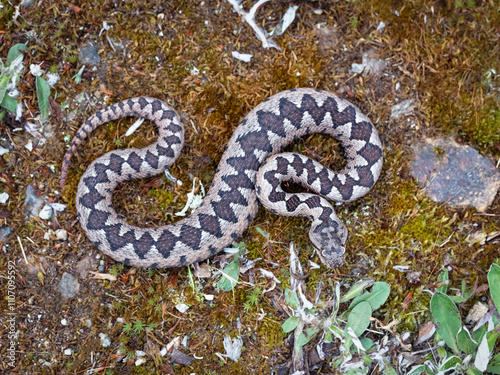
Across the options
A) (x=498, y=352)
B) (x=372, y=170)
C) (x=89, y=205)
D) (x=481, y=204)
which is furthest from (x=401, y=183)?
(x=89, y=205)

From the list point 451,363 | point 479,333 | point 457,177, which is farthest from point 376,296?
point 457,177

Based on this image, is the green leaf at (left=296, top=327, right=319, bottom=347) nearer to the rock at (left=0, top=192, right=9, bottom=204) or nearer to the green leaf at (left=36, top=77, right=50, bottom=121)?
the rock at (left=0, top=192, right=9, bottom=204)

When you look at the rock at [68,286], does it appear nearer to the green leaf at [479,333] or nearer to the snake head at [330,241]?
the snake head at [330,241]

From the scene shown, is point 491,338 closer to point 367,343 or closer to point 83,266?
point 367,343

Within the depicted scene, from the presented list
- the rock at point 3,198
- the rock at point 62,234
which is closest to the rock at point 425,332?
the rock at point 62,234

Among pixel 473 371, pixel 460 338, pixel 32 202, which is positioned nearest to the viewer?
pixel 473 371

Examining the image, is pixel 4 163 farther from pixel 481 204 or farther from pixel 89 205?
pixel 481 204

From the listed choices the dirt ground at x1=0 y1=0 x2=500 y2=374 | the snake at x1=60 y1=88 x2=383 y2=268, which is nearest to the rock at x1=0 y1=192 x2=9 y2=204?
the dirt ground at x1=0 y1=0 x2=500 y2=374
